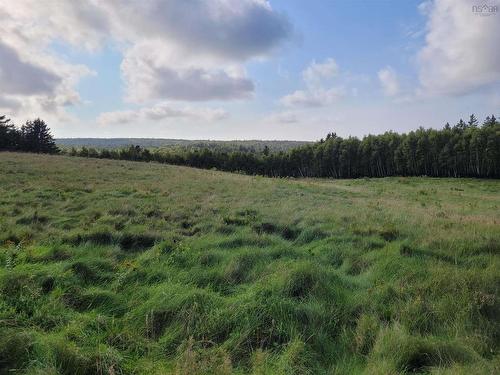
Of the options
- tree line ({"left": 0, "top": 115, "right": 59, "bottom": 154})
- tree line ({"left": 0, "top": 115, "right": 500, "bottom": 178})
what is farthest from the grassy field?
tree line ({"left": 0, "top": 115, "right": 59, "bottom": 154})

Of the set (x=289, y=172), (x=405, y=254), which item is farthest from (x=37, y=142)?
(x=405, y=254)

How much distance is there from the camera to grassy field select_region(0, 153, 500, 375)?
398cm

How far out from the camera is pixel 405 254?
701cm

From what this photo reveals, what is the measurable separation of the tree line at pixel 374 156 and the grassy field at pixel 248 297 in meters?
46.3

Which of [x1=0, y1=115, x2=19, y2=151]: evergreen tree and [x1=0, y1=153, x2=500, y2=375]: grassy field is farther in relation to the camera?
[x1=0, y1=115, x2=19, y2=151]: evergreen tree

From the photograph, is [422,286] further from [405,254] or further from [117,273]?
[117,273]

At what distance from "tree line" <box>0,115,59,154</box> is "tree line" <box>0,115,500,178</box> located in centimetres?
64

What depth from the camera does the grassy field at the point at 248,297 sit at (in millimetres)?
3982

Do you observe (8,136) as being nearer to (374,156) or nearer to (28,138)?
(28,138)

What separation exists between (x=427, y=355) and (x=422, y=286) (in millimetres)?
1593

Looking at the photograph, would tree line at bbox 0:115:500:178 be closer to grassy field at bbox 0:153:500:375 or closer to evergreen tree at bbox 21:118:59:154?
evergreen tree at bbox 21:118:59:154

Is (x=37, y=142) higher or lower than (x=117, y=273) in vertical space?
higher

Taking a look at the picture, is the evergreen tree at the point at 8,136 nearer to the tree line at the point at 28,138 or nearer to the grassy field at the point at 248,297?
the tree line at the point at 28,138

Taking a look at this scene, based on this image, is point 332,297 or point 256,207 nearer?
point 332,297
